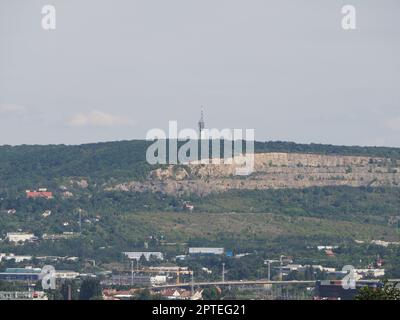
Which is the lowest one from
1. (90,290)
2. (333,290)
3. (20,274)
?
(20,274)

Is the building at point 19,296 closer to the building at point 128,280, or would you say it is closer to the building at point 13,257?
the building at point 128,280

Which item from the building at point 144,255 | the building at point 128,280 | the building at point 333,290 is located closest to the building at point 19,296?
the building at point 333,290

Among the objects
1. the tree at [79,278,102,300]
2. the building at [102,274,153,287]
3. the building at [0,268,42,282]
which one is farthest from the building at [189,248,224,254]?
the tree at [79,278,102,300]

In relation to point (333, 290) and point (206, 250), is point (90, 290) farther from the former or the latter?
point (206, 250)

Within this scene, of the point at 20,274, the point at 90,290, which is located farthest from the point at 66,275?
the point at 90,290

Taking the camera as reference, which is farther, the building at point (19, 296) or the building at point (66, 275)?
the building at point (66, 275)

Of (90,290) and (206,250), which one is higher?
(206,250)

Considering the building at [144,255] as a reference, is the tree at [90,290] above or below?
Result: above

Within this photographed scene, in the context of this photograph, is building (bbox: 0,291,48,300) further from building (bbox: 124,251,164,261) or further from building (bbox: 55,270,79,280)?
building (bbox: 124,251,164,261)

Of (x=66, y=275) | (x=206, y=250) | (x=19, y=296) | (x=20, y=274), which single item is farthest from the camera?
(x=206, y=250)

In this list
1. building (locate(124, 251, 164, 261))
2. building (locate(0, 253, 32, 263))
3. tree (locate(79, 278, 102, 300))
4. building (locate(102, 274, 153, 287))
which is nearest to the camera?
tree (locate(79, 278, 102, 300))

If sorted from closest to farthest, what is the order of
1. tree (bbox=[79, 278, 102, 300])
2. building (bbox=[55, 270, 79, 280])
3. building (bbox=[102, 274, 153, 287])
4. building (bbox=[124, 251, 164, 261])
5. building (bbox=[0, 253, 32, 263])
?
1. tree (bbox=[79, 278, 102, 300])
2. building (bbox=[102, 274, 153, 287])
3. building (bbox=[55, 270, 79, 280])
4. building (bbox=[0, 253, 32, 263])
5. building (bbox=[124, 251, 164, 261])

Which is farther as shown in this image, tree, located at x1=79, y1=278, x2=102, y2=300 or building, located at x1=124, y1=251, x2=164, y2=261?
building, located at x1=124, y1=251, x2=164, y2=261
